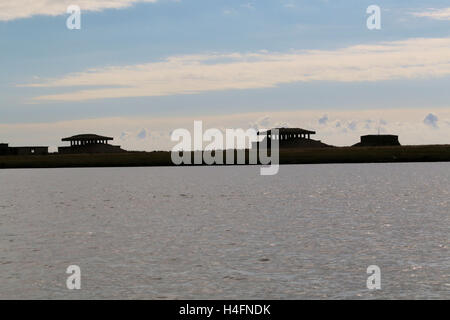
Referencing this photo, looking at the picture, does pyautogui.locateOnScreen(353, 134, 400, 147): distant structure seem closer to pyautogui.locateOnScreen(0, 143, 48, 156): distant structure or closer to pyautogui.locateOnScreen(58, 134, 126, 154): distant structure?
pyautogui.locateOnScreen(58, 134, 126, 154): distant structure

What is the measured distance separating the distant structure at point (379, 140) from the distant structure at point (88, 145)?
69764 mm

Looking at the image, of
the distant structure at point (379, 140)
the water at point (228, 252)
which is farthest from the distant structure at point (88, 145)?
the water at point (228, 252)

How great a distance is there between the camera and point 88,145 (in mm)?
174750

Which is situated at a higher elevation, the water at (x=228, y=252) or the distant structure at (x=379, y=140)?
the distant structure at (x=379, y=140)

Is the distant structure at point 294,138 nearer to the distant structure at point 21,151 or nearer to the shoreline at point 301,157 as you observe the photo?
the shoreline at point 301,157

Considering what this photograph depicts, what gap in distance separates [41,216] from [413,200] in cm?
3541

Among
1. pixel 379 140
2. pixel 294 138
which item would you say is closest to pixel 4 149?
pixel 294 138

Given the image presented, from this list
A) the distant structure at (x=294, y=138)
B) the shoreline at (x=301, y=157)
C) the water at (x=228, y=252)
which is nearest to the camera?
the water at (x=228, y=252)

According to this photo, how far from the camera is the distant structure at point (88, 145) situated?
17356 centimetres

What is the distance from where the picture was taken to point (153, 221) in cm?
4412

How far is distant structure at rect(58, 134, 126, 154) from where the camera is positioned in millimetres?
173562

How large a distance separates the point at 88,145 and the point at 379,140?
82.3 meters
